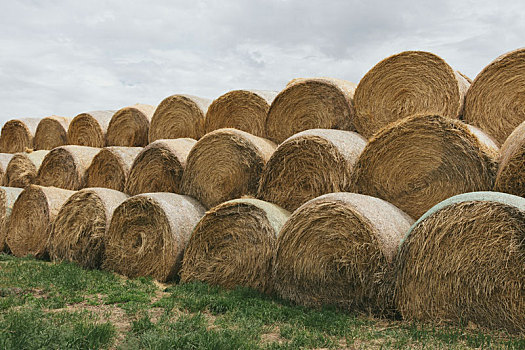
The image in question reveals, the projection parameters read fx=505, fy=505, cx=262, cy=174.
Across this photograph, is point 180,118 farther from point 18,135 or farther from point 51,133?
point 18,135

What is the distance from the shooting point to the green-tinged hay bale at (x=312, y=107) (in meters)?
6.12

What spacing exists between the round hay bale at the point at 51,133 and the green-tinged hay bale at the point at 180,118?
3.17 meters

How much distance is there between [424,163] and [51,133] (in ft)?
28.2

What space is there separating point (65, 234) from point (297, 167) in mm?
3734

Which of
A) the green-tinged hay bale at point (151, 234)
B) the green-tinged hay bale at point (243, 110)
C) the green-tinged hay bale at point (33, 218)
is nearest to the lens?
the green-tinged hay bale at point (151, 234)

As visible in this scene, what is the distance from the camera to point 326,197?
4695mm

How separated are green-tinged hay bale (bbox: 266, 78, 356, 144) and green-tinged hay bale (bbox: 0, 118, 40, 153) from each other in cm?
720

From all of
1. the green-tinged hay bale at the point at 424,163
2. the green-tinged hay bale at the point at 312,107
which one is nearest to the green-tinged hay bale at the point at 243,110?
the green-tinged hay bale at the point at 312,107

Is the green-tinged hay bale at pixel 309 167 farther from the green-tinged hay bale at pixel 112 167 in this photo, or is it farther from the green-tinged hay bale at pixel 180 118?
the green-tinged hay bale at pixel 112 167

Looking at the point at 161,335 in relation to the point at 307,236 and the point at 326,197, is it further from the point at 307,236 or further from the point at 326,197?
the point at 326,197

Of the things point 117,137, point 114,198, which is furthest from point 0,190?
point 114,198

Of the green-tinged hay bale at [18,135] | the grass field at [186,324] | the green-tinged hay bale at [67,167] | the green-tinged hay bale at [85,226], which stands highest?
the green-tinged hay bale at [18,135]

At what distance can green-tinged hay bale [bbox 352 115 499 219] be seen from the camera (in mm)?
4461

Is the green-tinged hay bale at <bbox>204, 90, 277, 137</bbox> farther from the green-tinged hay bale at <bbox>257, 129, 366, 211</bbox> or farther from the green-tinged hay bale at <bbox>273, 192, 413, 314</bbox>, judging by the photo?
the green-tinged hay bale at <bbox>273, 192, 413, 314</bbox>
